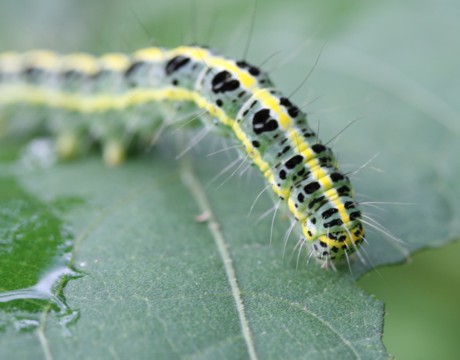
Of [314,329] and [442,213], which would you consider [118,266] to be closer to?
[314,329]

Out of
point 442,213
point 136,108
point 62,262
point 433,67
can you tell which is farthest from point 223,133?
point 433,67

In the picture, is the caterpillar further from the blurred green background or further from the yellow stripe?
the blurred green background

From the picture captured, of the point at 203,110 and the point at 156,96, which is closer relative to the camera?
the point at 203,110

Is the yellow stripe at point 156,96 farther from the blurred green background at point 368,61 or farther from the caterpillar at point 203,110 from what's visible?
the blurred green background at point 368,61

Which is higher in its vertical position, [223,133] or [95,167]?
[95,167]

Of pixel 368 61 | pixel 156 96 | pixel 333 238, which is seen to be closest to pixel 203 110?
pixel 156 96

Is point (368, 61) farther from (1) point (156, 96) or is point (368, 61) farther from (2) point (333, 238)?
(2) point (333, 238)

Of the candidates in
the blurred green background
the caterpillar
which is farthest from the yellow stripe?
the blurred green background
